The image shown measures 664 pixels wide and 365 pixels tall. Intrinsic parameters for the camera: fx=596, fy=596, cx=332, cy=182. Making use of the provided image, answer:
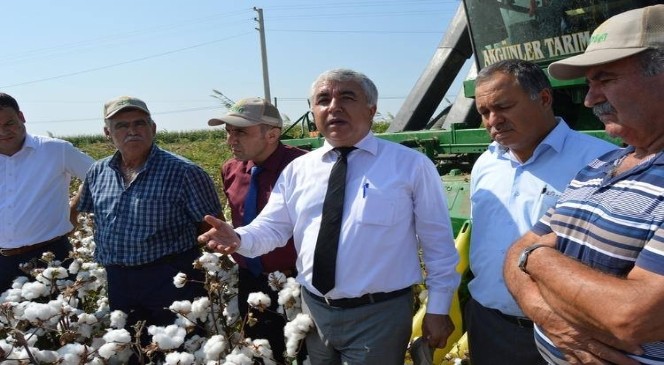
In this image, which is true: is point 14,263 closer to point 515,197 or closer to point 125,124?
point 125,124

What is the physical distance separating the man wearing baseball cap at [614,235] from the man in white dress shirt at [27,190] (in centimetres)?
350

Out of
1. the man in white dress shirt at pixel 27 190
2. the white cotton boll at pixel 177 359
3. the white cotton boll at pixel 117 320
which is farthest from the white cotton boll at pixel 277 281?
the man in white dress shirt at pixel 27 190

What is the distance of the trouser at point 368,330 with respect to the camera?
8.30ft

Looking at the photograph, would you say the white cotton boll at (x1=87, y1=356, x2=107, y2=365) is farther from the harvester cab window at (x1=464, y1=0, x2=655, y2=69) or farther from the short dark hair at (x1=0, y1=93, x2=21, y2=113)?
the harvester cab window at (x1=464, y1=0, x2=655, y2=69)

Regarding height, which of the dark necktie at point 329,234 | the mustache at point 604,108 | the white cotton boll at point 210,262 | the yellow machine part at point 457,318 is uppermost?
the mustache at point 604,108

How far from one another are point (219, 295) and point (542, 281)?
1.84 metres

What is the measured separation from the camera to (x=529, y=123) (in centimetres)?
251

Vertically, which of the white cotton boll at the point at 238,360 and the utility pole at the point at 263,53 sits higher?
→ the utility pole at the point at 263,53

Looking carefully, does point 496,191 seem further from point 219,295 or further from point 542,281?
point 219,295

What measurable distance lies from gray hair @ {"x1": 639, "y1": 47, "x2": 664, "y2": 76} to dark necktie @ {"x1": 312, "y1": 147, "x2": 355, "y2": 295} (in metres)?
1.33

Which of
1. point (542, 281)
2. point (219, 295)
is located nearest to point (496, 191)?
point (542, 281)

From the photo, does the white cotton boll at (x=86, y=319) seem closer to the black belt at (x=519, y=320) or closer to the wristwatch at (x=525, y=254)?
the black belt at (x=519, y=320)

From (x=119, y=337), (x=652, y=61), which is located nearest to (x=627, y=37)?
(x=652, y=61)

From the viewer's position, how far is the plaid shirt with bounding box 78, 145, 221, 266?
3365 millimetres
